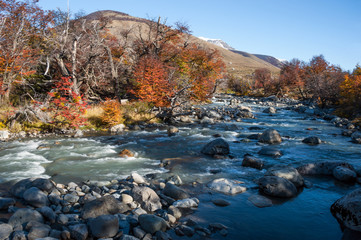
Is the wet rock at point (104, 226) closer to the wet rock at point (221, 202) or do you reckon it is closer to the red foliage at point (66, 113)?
the wet rock at point (221, 202)

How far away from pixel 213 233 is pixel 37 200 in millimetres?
4005

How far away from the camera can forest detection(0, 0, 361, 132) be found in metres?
14.8

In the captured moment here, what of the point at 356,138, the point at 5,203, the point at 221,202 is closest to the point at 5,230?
the point at 5,203

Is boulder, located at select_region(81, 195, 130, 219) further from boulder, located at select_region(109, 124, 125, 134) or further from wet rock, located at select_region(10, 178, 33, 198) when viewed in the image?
boulder, located at select_region(109, 124, 125, 134)

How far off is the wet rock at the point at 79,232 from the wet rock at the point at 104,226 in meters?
0.12

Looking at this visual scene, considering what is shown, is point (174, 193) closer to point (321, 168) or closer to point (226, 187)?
point (226, 187)

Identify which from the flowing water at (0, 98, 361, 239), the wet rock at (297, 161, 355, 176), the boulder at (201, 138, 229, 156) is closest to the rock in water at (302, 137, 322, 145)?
the flowing water at (0, 98, 361, 239)

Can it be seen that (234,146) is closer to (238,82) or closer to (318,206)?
(318,206)

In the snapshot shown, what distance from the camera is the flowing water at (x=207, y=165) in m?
5.18

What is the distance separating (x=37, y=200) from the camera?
17.6ft

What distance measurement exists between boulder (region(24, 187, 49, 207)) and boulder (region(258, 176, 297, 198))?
18.3 ft

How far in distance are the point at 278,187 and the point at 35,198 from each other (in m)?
6.09

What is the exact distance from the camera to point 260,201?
607cm

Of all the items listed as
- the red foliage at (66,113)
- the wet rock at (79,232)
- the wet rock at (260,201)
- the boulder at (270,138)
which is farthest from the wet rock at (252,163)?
the red foliage at (66,113)
